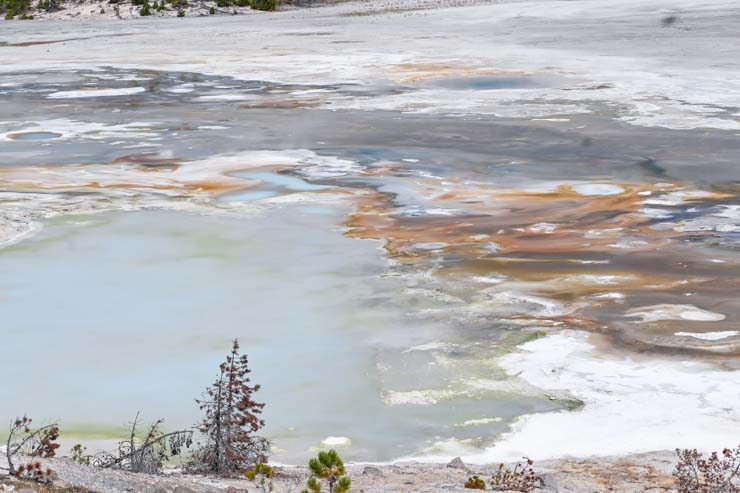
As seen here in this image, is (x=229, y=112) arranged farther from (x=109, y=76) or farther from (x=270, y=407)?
(x=270, y=407)

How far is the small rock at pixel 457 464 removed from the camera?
4859 mm

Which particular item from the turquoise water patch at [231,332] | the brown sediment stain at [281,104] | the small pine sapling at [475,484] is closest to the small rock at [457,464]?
the turquoise water patch at [231,332]

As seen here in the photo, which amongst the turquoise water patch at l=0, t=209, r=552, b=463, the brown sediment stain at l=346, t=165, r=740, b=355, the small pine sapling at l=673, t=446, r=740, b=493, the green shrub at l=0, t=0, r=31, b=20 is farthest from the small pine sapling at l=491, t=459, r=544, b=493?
the green shrub at l=0, t=0, r=31, b=20

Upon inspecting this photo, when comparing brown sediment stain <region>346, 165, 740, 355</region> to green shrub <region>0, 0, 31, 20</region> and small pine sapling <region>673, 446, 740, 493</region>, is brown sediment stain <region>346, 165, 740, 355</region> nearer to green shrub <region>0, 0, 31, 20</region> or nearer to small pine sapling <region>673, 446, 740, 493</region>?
small pine sapling <region>673, 446, 740, 493</region>

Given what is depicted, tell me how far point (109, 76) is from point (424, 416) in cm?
1894

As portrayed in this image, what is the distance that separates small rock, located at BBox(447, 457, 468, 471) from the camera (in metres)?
4.86

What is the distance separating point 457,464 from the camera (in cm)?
489

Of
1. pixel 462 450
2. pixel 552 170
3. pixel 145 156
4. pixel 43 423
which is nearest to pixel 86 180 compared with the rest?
pixel 145 156

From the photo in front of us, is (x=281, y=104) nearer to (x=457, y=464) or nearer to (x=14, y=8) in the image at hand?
(x=457, y=464)

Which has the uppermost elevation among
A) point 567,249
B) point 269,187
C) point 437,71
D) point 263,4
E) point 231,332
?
point 263,4

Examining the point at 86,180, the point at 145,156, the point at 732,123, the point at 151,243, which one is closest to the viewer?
the point at 151,243

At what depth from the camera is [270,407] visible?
5855mm

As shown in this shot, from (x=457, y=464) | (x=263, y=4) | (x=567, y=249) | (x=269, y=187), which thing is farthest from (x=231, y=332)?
(x=263, y=4)

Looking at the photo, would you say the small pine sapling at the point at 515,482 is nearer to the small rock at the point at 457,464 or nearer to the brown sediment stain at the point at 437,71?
the small rock at the point at 457,464
